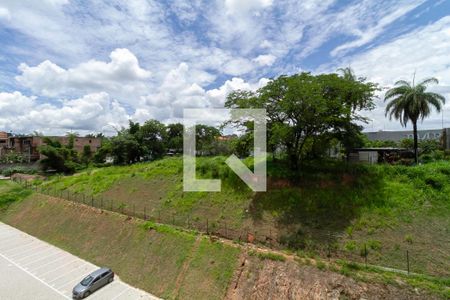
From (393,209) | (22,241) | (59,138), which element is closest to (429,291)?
(393,209)

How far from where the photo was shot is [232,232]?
14.6 meters

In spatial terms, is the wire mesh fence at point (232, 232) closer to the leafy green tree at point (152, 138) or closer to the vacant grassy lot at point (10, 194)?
the vacant grassy lot at point (10, 194)

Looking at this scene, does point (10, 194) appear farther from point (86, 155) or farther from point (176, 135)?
point (176, 135)

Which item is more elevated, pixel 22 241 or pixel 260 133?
pixel 260 133

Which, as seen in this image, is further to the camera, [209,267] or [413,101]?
[413,101]

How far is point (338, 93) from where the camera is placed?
16531mm

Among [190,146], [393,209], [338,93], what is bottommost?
[393,209]

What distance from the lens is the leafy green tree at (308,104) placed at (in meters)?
15.7

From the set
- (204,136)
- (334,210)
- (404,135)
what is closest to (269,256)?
(334,210)

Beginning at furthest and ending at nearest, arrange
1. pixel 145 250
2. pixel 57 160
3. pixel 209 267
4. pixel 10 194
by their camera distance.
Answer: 1. pixel 57 160
2. pixel 10 194
3. pixel 145 250
4. pixel 209 267

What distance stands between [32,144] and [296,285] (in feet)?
182

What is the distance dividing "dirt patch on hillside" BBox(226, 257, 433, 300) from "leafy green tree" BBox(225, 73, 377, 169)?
7775mm

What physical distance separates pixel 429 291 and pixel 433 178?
8791 mm

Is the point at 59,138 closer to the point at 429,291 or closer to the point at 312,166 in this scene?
the point at 312,166
